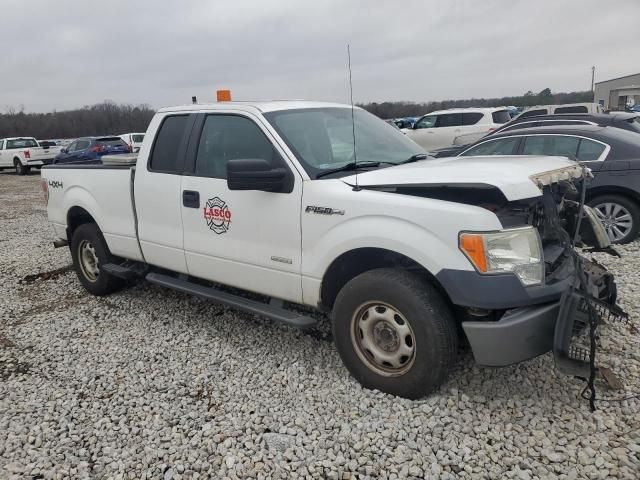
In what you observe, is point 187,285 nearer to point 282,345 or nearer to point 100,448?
point 282,345

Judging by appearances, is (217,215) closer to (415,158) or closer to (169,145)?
(169,145)

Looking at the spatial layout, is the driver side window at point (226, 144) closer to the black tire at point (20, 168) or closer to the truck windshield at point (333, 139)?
the truck windshield at point (333, 139)

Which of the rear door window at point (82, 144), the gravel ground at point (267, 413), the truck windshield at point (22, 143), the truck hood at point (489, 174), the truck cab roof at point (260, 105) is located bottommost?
the gravel ground at point (267, 413)

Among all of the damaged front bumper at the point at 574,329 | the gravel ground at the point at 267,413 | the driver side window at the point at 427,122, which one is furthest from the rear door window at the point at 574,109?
the damaged front bumper at the point at 574,329

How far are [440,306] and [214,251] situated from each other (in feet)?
6.37

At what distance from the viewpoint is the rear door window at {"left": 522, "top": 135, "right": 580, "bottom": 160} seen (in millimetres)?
7031

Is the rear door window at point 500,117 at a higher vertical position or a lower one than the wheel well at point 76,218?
higher

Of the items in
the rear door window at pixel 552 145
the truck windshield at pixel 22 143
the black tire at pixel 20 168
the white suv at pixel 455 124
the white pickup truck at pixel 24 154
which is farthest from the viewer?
the truck windshield at pixel 22 143

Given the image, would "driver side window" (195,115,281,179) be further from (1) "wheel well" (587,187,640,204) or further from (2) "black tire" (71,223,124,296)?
(1) "wheel well" (587,187,640,204)

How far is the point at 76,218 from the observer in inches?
227

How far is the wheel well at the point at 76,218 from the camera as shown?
18.4 feet

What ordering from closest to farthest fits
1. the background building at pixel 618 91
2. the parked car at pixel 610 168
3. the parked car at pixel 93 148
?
the parked car at pixel 610 168, the parked car at pixel 93 148, the background building at pixel 618 91

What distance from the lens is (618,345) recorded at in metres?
3.83

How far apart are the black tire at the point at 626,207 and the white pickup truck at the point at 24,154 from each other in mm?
24619
